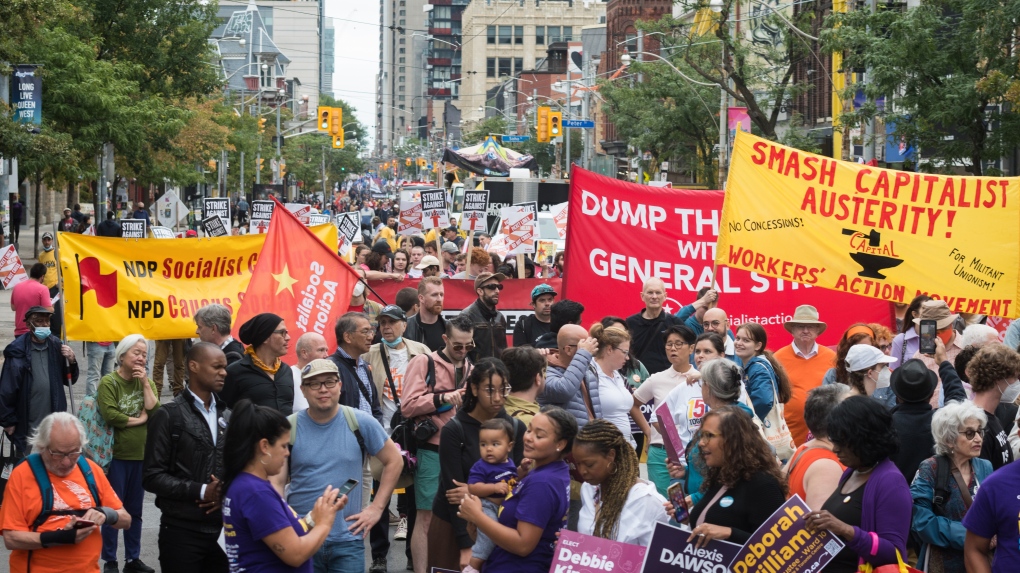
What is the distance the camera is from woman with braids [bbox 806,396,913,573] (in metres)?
4.93

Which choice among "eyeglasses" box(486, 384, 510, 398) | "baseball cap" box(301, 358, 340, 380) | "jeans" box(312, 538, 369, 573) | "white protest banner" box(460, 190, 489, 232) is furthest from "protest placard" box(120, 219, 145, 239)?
"jeans" box(312, 538, 369, 573)

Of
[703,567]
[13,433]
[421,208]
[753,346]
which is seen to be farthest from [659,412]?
[421,208]

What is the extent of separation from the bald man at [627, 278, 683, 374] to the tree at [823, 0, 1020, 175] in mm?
11825

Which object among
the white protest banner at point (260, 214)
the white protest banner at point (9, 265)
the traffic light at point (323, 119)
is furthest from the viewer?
the traffic light at point (323, 119)

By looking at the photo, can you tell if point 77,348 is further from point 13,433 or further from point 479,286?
point 479,286

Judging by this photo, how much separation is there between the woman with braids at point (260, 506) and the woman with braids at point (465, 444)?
1410mm

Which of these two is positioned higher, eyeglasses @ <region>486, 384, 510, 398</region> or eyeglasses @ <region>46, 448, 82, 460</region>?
eyeglasses @ <region>486, 384, 510, 398</region>

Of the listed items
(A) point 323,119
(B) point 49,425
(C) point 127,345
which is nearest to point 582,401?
(C) point 127,345

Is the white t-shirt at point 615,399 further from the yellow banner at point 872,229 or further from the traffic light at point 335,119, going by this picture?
the traffic light at point 335,119

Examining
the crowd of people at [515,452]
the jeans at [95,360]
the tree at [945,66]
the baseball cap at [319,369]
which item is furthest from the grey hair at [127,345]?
the tree at [945,66]

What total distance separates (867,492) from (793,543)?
427 millimetres

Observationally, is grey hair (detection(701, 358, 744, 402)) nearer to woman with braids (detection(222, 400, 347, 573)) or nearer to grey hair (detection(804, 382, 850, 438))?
grey hair (detection(804, 382, 850, 438))

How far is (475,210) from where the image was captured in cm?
2380

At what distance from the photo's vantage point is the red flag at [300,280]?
380 inches
